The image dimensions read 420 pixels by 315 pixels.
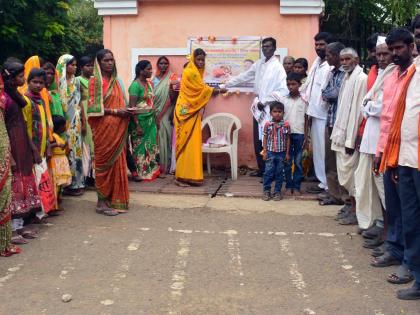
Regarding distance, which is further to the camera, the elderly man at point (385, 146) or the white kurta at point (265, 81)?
the white kurta at point (265, 81)

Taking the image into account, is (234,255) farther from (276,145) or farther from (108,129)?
(276,145)

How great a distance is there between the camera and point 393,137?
4.61 metres

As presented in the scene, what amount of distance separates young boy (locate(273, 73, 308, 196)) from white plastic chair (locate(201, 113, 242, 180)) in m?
1.37

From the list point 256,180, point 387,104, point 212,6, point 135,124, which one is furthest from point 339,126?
point 212,6

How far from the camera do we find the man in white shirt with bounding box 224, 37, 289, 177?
8.46 metres

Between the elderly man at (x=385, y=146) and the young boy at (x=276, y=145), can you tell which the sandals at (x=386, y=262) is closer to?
the elderly man at (x=385, y=146)

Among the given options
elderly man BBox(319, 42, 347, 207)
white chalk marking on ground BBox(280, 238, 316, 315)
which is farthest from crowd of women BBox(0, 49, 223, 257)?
white chalk marking on ground BBox(280, 238, 316, 315)

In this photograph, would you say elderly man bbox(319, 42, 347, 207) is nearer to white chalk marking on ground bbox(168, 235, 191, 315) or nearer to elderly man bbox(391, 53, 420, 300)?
A: white chalk marking on ground bbox(168, 235, 191, 315)

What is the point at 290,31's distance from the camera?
941 centimetres

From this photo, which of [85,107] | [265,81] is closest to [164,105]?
[85,107]

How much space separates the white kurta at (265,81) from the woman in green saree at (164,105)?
4.08 feet

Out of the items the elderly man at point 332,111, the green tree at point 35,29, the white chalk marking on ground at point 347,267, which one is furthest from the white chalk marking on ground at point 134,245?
the green tree at point 35,29

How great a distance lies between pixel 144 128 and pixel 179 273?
421cm

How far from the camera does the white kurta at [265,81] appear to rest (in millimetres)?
8438
